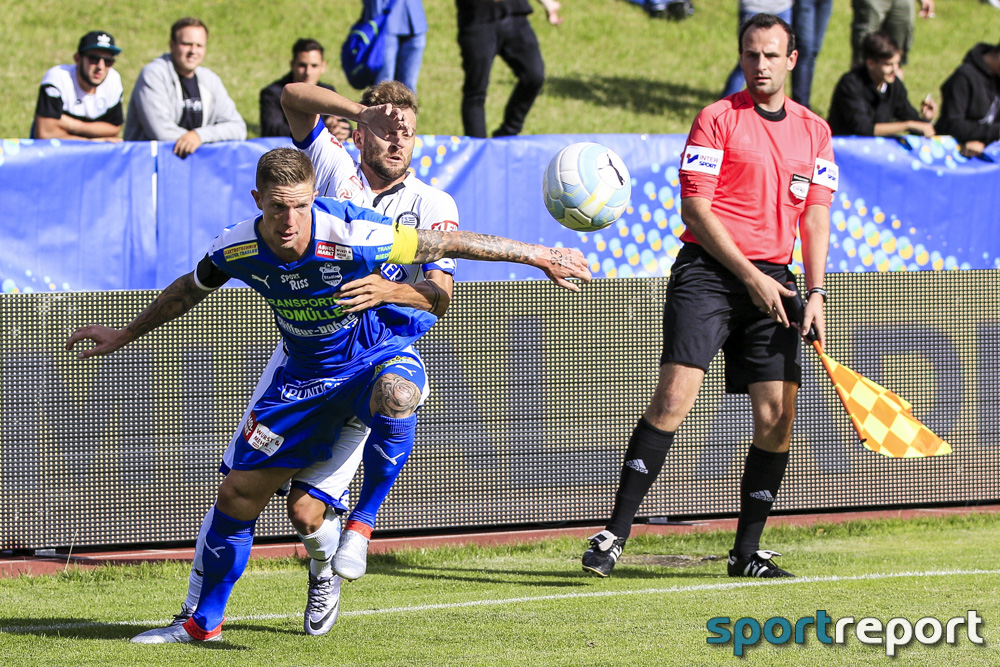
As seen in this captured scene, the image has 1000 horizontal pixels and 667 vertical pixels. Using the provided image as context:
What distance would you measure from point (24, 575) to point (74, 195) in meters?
2.49

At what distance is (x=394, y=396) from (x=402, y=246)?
59cm

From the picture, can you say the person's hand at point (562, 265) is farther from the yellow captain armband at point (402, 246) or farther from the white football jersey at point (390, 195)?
the white football jersey at point (390, 195)

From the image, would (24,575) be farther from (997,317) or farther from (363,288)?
(997,317)

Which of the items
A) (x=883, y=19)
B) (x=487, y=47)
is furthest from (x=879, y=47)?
(x=883, y=19)

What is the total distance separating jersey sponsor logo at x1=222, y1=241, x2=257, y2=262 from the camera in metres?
4.68

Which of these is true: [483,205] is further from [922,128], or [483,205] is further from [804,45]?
[804,45]

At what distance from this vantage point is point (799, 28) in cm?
1238

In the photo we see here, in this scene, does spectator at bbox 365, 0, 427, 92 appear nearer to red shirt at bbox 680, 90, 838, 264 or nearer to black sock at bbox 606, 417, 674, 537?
red shirt at bbox 680, 90, 838, 264

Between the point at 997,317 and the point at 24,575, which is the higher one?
the point at 997,317

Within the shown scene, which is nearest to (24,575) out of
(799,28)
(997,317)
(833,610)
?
(833,610)

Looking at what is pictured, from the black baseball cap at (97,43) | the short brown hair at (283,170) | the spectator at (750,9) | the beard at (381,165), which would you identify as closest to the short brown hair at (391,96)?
the beard at (381,165)

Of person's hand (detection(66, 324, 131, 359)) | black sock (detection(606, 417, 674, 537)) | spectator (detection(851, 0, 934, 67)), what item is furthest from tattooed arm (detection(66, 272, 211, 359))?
spectator (detection(851, 0, 934, 67))

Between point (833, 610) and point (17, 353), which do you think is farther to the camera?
point (17, 353)

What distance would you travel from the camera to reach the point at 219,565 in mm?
4895
